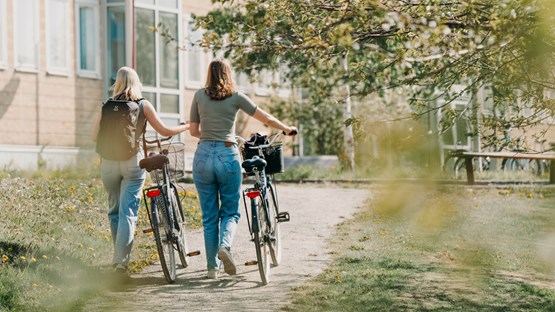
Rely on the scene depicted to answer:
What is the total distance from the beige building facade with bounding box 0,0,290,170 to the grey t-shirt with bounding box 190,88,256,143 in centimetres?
1498

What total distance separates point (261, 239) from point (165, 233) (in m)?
0.81

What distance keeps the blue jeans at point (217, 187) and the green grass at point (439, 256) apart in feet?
2.71

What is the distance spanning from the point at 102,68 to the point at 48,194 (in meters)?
12.4

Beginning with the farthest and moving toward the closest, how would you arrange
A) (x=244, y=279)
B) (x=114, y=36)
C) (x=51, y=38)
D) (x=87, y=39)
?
(x=114, y=36) < (x=87, y=39) < (x=51, y=38) < (x=244, y=279)

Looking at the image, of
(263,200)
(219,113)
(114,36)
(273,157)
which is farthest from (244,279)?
(114,36)

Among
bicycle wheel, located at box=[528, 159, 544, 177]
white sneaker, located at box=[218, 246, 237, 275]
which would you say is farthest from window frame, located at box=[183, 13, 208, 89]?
white sneaker, located at box=[218, 246, 237, 275]

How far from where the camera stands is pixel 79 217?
12500 millimetres

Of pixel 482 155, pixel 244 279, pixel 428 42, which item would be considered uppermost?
pixel 428 42

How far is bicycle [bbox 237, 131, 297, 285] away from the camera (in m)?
8.23

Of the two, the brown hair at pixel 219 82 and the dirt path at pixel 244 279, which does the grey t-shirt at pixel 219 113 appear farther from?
the dirt path at pixel 244 279

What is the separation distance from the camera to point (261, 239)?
27.6ft

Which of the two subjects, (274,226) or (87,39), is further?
(87,39)

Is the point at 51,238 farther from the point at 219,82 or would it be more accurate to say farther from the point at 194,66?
the point at 194,66

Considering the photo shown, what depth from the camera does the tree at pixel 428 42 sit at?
2.09 meters
